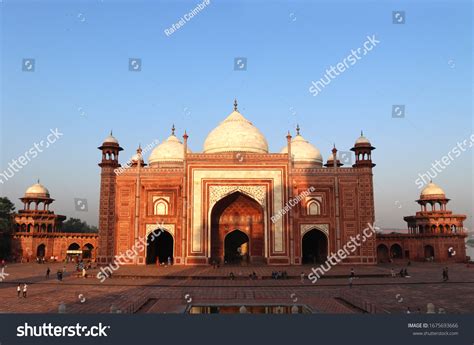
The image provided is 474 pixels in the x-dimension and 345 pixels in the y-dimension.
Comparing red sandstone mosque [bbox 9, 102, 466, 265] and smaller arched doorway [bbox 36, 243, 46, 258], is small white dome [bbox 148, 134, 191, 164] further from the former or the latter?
smaller arched doorway [bbox 36, 243, 46, 258]

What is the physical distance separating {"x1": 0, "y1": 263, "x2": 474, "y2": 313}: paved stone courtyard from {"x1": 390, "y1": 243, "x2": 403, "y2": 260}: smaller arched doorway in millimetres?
15226

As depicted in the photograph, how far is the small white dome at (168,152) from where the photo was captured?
1350 inches

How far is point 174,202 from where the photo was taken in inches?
1102

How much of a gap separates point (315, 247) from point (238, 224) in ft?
21.0

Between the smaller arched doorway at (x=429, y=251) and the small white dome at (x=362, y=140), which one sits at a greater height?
the small white dome at (x=362, y=140)

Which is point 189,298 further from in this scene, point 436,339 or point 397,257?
point 397,257

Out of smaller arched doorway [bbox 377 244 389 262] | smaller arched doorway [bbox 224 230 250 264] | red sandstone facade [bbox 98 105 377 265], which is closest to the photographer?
red sandstone facade [bbox 98 105 377 265]

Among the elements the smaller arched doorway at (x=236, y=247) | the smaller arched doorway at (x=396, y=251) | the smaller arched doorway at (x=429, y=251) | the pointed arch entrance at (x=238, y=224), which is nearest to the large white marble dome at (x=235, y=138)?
the pointed arch entrance at (x=238, y=224)

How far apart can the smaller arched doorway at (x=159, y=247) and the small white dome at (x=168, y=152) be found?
678 cm

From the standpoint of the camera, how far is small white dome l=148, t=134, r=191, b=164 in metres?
34.3

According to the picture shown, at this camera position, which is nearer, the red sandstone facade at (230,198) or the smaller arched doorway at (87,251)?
the red sandstone facade at (230,198)

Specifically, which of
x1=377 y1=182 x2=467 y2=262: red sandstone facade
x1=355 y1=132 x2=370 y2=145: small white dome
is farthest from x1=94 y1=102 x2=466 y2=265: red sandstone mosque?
x1=377 y1=182 x2=467 y2=262: red sandstone facade

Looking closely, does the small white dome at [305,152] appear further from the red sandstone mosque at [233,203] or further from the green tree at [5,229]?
the green tree at [5,229]

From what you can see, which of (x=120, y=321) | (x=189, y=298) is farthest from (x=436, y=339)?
(x=189, y=298)
